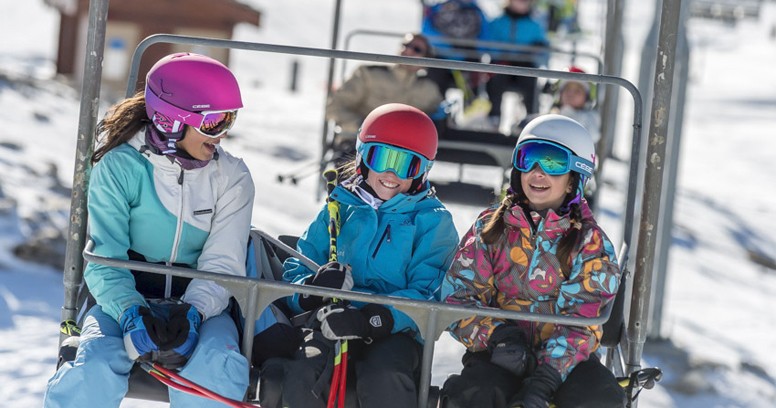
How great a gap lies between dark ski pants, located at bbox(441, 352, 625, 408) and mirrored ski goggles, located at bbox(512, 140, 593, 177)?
23.3 inches

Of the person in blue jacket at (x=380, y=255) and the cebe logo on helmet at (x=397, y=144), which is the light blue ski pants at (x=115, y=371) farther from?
the cebe logo on helmet at (x=397, y=144)

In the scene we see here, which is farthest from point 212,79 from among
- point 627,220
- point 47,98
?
point 47,98

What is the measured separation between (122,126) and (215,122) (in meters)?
0.32

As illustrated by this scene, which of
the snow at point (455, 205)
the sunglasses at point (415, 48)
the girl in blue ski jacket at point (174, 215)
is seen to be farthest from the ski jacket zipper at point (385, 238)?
the sunglasses at point (415, 48)

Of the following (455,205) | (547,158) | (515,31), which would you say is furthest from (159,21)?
(547,158)

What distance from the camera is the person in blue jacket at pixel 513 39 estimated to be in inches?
323

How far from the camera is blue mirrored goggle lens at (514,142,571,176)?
3.58 meters

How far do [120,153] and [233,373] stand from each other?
2.68 ft

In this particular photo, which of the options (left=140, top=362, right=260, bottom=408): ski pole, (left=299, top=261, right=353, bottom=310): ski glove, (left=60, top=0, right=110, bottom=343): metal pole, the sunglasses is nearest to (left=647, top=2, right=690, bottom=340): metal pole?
the sunglasses

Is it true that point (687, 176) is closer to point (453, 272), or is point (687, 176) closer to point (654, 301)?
point (654, 301)

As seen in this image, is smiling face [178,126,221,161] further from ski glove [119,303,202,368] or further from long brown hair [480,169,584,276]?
long brown hair [480,169,584,276]

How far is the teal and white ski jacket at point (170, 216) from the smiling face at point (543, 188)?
89cm

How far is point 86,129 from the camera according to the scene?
3598mm

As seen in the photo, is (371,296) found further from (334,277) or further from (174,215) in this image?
(174,215)
